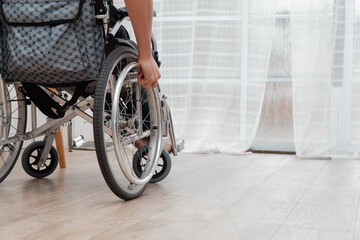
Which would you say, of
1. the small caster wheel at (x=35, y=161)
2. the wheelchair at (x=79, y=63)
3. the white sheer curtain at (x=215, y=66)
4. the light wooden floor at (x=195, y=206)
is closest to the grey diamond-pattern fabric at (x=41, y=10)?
the wheelchair at (x=79, y=63)

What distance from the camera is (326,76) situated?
308 centimetres

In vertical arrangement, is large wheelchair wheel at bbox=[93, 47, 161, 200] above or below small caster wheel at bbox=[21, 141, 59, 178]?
above

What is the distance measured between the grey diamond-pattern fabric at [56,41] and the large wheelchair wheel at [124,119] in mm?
76

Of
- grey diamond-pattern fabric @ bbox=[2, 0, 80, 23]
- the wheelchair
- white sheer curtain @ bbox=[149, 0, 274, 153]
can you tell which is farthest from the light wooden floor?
white sheer curtain @ bbox=[149, 0, 274, 153]

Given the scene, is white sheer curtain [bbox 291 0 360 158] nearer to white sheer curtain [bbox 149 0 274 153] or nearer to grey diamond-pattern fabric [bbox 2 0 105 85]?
white sheer curtain [bbox 149 0 274 153]

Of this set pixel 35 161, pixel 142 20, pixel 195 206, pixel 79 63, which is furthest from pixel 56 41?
pixel 35 161

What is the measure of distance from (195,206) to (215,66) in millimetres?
1764

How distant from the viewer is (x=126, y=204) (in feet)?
5.42

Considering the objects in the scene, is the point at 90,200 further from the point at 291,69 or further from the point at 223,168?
the point at 291,69

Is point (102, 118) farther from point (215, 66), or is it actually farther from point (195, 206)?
point (215, 66)

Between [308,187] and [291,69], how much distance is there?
4.53 ft

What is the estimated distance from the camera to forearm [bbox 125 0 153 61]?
164 cm


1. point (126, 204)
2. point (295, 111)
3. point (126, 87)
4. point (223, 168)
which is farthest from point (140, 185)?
point (295, 111)

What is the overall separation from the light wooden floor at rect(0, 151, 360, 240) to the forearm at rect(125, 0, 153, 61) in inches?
18.3
